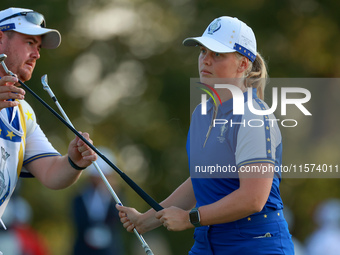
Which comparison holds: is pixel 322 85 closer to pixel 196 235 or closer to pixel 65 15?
pixel 65 15

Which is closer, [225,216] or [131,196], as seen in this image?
[225,216]

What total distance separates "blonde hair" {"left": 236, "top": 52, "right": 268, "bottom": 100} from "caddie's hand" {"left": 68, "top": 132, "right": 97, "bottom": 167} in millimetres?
1145

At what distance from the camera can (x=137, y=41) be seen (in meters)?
13.9

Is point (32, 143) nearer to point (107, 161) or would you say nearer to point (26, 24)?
point (26, 24)

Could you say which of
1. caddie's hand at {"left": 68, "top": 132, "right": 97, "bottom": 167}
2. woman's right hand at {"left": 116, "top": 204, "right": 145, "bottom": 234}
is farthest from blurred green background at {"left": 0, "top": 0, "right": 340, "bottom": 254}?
woman's right hand at {"left": 116, "top": 204, "right": 145, "bottom": 234}

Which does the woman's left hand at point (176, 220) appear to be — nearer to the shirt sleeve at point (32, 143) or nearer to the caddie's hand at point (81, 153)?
the caddie's hand at point (81, 153)

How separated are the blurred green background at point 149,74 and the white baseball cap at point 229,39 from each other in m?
8.43

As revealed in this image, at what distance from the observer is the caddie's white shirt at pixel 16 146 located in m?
4.37

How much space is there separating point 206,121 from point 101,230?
3.70m

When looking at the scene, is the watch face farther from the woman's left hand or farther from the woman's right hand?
the woman's right hand

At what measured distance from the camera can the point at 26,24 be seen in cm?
459

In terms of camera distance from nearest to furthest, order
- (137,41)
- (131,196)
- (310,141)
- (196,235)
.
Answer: (196,235) < (310,141) < (131,196) < (137,41)

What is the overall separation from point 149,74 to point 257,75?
9666mm

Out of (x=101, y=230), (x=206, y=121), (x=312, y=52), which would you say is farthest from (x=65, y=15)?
(x=206, y=121)
